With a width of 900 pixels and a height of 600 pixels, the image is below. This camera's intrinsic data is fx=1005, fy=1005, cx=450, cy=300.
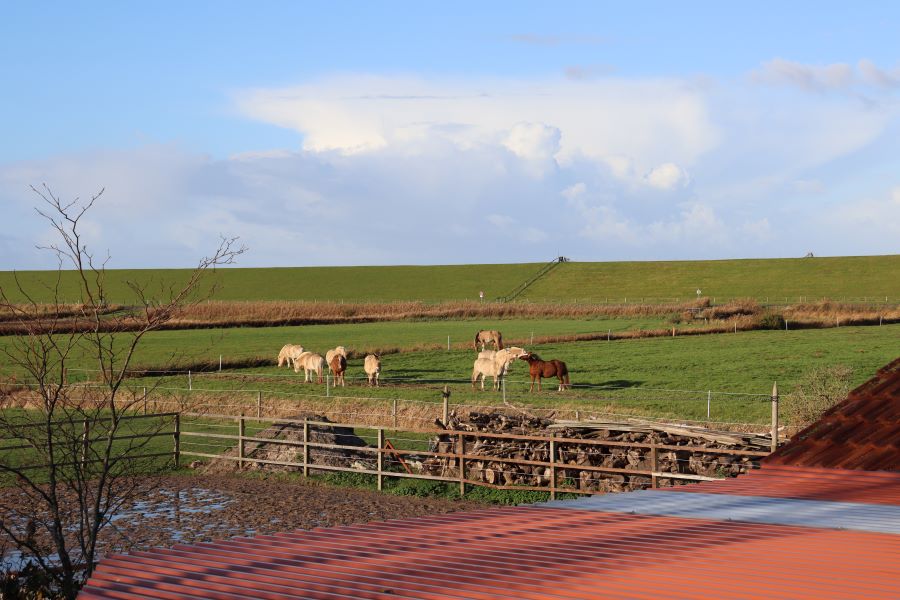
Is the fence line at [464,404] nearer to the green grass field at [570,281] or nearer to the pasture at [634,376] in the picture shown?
the pasture at [634,376]

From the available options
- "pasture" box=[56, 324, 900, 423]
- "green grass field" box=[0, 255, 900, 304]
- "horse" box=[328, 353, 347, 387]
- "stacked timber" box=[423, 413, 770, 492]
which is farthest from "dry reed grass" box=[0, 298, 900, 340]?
"green grass field" box=[0, 255, 900, 304]

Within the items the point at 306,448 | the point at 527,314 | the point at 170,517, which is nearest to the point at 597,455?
the point at 306,448

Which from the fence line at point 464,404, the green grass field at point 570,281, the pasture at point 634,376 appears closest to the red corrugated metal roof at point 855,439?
the fence line at point 464,404

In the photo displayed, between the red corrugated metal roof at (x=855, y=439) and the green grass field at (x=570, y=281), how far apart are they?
8728 cm

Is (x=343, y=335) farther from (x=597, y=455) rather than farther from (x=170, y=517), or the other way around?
(x=170, y=517)

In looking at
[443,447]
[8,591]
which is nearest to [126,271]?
[443,447]

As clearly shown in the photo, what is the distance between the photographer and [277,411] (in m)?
33.2

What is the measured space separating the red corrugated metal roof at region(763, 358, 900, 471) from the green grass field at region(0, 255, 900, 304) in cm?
8728

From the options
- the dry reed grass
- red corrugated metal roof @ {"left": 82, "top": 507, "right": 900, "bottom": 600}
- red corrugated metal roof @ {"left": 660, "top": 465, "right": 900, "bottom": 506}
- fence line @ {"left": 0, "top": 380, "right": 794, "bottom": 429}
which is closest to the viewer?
red corrugated metal roof @ {"left": 82, "top": 507, "right": 900, "bottom": 600}

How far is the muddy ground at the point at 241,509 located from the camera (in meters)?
16.6

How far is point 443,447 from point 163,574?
14.9 m

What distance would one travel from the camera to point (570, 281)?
396ft

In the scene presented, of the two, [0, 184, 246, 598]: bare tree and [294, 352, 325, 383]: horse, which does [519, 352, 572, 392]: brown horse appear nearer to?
[294, 352, 325, 383]: horse

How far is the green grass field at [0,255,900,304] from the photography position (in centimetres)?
10675
